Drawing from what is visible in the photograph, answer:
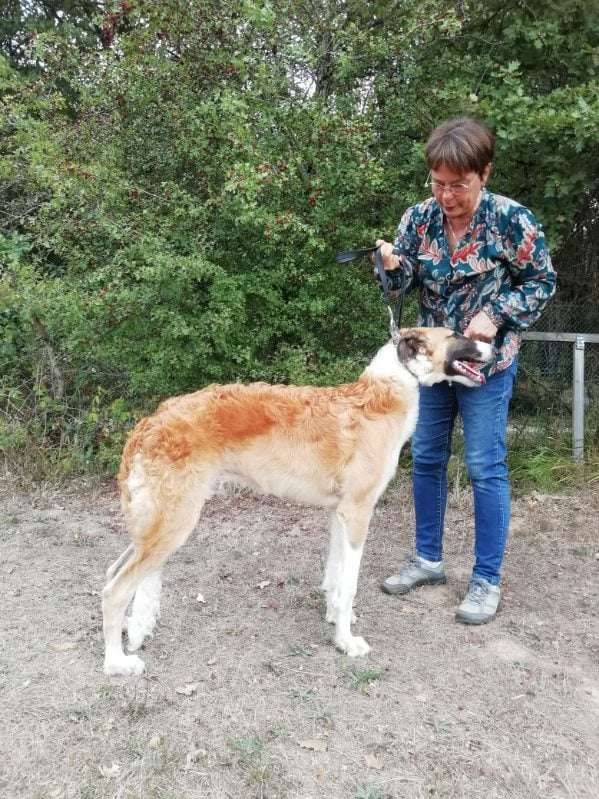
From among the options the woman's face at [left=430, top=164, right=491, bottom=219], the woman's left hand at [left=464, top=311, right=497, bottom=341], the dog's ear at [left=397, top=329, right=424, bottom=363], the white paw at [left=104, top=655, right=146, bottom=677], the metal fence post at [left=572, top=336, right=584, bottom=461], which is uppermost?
the woman's face at [left=430, top=164, right=491, bottom=219]

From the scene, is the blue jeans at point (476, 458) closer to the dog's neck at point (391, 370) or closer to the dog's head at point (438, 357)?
the dog's head at point (438, 357)

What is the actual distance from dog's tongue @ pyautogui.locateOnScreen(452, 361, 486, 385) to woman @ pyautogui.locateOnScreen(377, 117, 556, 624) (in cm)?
10

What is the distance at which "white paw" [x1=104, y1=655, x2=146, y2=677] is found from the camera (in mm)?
3309

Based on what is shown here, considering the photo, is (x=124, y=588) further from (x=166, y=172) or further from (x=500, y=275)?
(x=166, y=172)

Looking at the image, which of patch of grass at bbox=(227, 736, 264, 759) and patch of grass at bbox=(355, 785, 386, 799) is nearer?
patch of grass at bbox=(355, 785, 386, 799)

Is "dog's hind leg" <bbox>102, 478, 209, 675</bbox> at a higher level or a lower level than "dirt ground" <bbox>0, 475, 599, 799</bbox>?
higher

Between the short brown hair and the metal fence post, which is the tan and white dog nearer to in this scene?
the short brown hair

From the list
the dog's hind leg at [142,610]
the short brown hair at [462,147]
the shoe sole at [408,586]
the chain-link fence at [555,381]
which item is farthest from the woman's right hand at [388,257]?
the chain-link fence at [555,381]

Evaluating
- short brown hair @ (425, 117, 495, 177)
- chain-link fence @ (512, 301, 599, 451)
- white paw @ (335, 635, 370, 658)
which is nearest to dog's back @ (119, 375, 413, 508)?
white paw @ (335, 635, 370, 658)

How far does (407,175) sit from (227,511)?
349 cm

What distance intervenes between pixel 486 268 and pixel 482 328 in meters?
0.34

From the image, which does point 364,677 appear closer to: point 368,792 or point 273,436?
point 368,792

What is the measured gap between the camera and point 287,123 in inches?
218

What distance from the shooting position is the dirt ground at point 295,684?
2627 millimetres
